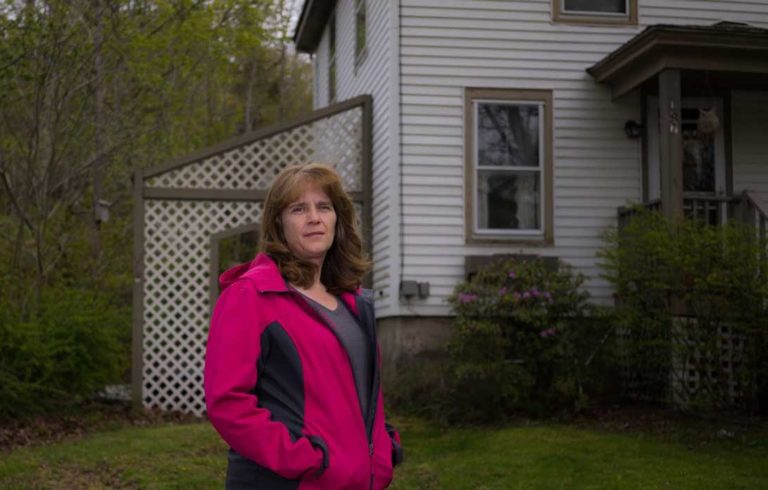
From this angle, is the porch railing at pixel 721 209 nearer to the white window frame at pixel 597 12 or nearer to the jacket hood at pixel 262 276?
the white window frame at pixel 597 12

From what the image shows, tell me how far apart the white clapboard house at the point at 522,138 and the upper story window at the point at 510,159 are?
0.05ft

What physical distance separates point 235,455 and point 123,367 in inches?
418

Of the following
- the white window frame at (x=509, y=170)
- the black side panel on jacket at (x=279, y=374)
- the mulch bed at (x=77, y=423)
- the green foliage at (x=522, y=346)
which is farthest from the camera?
the white window frame at (x=509, y=170)

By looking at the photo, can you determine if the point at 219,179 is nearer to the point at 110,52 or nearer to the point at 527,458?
the point at 110,52

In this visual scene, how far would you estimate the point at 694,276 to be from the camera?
9969 mm

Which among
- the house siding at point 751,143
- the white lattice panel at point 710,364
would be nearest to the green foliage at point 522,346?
the white lattice panel at point 710,364

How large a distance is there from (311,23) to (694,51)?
30.1 feet

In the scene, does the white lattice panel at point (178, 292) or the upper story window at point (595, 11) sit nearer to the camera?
the white lattice panel at point (178, 292)

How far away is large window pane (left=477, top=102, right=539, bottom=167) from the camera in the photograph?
41.7 ft

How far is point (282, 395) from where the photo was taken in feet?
9.78

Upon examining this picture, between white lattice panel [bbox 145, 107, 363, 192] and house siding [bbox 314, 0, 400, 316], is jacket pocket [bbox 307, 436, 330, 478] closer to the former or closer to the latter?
house siding [bbox 314, 0, 400, 316]

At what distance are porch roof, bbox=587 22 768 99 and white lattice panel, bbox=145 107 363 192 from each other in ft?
11.2

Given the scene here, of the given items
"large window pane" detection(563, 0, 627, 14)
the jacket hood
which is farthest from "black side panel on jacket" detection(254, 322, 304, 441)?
"large window pane" detection(563, 0, 627, 14)

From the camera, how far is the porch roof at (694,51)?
36.5ft
